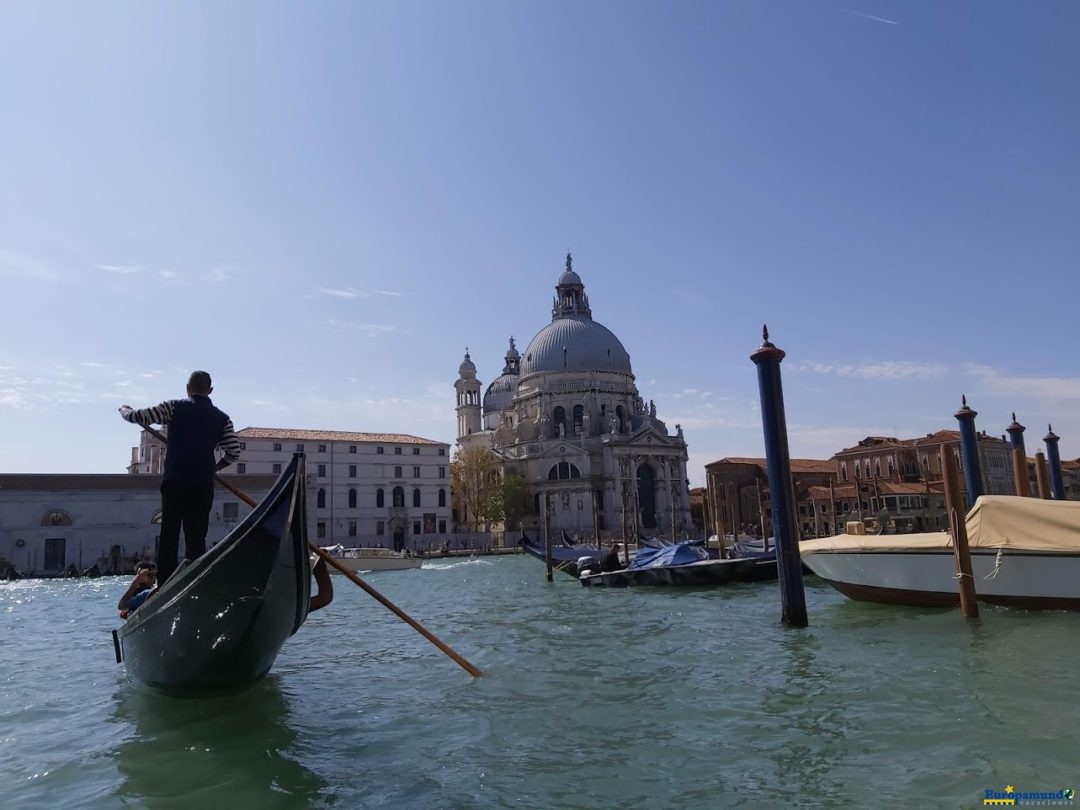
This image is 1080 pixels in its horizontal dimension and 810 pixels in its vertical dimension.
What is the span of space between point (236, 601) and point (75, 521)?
106 feet

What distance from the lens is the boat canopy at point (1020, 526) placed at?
946 cm

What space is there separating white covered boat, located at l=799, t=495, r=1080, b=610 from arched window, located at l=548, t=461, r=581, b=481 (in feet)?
134

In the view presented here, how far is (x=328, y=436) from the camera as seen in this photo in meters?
44.8

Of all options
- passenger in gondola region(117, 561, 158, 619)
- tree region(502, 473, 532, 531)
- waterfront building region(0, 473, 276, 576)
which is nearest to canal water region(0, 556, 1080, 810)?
passenger in gondola region(117, 561, 158, 619)

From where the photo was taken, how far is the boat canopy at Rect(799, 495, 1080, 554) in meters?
9.46

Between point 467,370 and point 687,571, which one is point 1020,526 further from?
point 467,370

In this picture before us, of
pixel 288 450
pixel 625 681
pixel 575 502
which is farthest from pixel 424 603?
pixel 575 502

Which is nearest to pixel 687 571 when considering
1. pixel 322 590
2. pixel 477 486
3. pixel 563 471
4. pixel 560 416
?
pixel 322 590

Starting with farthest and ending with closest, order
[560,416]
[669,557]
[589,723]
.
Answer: [560,416]
[669,557]
[589,723]

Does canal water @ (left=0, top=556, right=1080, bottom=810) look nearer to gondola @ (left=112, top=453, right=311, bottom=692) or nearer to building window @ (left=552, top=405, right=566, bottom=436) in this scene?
gondola @ (left=112, top=453, right=311, bottom=692)

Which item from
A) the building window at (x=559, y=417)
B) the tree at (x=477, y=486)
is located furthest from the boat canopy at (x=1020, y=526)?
the building window at (x=559, y=417)

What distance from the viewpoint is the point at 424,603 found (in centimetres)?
1567

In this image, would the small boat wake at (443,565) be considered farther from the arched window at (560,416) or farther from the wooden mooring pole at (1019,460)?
the wooden mooring pole at (1019,460)

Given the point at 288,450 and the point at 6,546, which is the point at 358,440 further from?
the point at 6,546
